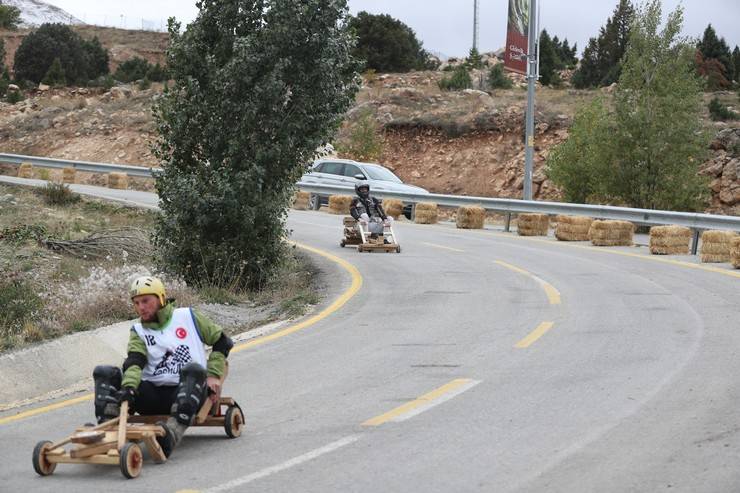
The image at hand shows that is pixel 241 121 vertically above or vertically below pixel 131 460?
above

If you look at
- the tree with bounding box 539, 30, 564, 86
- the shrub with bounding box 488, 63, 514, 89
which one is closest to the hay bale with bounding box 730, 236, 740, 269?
the shrub with bounding box 488, 63, 514, 89

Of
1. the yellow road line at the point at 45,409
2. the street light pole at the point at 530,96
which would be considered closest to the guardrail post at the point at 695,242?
the street light pole at the point at 530,96

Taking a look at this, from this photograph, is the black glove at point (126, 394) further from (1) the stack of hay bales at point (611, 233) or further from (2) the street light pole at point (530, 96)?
(2) the street light pole at point (530, 96)

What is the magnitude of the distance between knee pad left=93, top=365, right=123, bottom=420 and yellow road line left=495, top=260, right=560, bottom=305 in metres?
8.71

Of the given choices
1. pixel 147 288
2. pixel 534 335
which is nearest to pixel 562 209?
pixel 534 335

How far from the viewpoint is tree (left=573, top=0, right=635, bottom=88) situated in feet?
216

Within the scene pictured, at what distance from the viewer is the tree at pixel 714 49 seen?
6650cm

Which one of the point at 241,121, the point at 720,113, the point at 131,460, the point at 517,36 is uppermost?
the point at 517,36

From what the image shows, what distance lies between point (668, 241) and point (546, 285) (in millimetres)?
6445

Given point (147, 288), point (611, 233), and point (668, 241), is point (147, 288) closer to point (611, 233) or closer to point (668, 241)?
point (668, 241)

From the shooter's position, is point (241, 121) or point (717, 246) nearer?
point (241, 121)

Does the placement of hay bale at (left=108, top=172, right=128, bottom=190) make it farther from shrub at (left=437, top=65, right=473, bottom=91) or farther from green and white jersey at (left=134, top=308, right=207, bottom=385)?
green and white jersey at (left=134, top=308, right=207, bottom=385)

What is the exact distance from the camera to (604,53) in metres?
66.8

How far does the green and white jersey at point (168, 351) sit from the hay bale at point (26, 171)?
43.3 m
